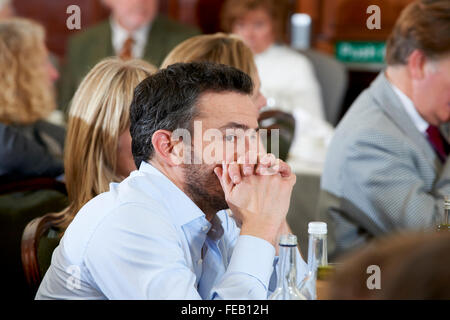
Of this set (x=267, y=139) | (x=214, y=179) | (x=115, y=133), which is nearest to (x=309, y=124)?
(x=267, y=139)

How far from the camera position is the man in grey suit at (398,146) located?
1.96 metres

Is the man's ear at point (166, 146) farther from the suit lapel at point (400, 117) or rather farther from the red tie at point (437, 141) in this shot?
the red tie at point (437, 141)

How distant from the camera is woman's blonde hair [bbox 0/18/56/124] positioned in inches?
98.1

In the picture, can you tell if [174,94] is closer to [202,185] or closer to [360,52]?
[202,185]

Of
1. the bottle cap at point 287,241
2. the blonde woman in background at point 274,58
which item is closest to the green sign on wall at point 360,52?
the blonde woman in background at point 274,58

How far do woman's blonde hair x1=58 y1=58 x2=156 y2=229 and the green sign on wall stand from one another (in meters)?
3.28

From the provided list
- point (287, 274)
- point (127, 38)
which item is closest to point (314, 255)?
point (287, 274)

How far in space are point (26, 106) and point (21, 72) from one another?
0.13m

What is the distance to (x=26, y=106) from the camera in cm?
256

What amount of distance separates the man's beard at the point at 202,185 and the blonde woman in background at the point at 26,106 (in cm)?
120

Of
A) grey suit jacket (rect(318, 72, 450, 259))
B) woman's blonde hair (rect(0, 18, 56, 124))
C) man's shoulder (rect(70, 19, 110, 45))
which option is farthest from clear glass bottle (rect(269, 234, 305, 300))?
man's shoulder (rect(70, 19, 110, 45))

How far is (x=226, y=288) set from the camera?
3.65ft

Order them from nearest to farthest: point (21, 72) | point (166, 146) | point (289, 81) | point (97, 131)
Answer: point (166, 146)
point (97, 131)
point (21, 72)
point (289, 81)

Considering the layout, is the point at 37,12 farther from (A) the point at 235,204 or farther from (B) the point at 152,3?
(A) the point at 235,204
